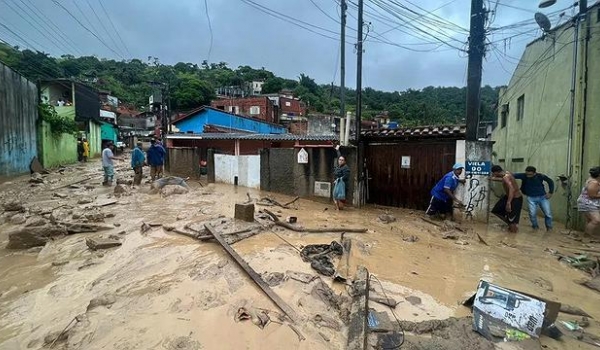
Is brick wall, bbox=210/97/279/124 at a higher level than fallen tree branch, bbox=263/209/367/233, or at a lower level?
higher

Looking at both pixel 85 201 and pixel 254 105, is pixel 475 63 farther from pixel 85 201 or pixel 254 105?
pixel 254 105

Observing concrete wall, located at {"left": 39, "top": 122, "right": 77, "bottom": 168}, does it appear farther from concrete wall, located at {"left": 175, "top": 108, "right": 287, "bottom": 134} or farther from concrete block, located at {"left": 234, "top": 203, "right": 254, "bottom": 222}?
concrete block, located at {"left": 234, "top": 203, "right": 254, "bottom": 222}

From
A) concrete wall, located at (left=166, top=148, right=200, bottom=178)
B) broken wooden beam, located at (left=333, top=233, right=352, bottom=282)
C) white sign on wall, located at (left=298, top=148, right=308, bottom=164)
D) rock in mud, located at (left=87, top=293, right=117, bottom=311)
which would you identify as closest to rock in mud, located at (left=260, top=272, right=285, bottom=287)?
broken wooden beam, located at (left=333, top=233, right=352, bottom=282)

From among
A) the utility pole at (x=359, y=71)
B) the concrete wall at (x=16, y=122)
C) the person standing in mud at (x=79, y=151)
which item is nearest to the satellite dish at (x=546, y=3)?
the utility pole at (x=359, y=71)

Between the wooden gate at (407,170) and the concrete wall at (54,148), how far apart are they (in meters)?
19.4

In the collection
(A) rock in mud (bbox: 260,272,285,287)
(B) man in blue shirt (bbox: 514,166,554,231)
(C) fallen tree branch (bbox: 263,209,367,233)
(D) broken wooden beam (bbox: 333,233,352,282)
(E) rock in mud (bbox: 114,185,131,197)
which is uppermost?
(B) man in blue shirt (bbox: 514,166,554,231)

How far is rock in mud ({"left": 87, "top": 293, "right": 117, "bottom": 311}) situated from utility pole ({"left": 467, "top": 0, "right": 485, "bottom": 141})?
31.4 feet

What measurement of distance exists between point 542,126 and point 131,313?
1383 cm

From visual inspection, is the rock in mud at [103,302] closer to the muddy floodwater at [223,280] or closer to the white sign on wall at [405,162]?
the muddy floodwater at [223,280]

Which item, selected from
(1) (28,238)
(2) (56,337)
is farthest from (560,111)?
(1) (28,238)

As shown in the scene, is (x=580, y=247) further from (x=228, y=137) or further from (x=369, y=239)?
(x=228, y=137)

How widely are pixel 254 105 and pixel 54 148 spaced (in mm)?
23441

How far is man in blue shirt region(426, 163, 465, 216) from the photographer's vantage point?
916 cm

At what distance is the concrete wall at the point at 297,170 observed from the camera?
39.6 ft
